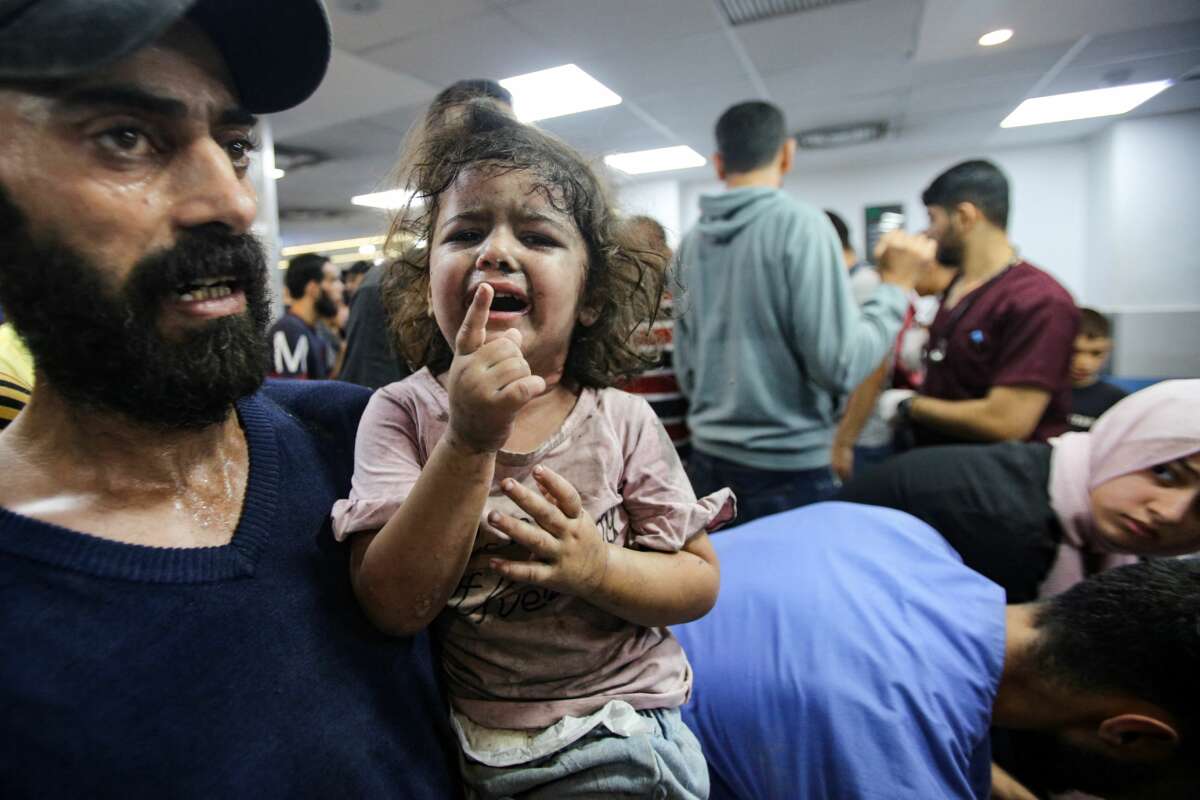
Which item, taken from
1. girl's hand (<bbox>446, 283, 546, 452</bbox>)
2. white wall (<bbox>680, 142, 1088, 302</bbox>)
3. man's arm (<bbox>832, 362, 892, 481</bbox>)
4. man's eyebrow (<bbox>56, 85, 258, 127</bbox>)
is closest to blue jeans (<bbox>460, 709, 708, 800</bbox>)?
girl's hand (<bbox>446, 283, 546, 452</bbox>)

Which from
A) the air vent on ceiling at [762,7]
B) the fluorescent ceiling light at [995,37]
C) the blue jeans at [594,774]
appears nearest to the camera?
the blue jeans at [594,774]

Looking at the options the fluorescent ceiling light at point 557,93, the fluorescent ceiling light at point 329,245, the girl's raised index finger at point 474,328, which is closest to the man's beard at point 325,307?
the fluorescent ceiling light at point 557,93

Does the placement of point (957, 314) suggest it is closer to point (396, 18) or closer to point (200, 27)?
point (200, 27)

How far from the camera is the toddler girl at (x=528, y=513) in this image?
29.2 inches

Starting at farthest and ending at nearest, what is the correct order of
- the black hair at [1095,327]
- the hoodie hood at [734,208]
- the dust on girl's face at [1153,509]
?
the black hair at [1095,327], the hoodie hood at [734,208], the dust on girl's face at [1153,509]

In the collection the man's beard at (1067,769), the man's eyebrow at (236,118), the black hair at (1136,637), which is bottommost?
the man's beard at (1067,769)

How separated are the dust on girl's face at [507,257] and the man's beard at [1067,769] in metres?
1.47

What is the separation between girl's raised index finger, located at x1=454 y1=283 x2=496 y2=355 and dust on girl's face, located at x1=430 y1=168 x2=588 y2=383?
0.10 metres

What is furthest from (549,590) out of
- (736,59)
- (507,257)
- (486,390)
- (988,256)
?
(736,59)

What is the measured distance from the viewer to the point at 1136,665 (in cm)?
124

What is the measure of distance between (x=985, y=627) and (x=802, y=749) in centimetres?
48

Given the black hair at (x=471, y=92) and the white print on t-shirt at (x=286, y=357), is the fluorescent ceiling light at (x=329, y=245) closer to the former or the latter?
the white print on t-shirt at (x=286, y=357)

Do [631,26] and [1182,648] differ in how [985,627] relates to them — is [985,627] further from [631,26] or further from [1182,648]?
[631,26]

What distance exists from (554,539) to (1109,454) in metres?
1.58
